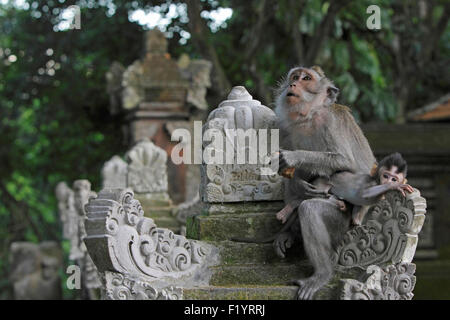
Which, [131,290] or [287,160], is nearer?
[131,290]

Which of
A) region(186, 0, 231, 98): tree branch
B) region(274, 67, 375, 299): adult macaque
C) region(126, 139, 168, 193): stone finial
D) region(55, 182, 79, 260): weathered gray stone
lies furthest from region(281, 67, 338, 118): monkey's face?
region(186, 0, 231, 98): tree branch

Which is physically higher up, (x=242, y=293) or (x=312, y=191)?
(x=312, y=191)

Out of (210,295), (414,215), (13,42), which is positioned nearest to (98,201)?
(210,295)

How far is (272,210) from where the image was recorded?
251 inches

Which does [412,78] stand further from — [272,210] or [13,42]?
[272,210]

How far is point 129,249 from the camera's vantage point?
18.4 feet

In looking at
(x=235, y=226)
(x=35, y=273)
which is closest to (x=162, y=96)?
(x=35, y=273)

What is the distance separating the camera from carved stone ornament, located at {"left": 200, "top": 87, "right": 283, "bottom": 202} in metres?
6.32

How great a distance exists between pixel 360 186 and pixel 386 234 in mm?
343

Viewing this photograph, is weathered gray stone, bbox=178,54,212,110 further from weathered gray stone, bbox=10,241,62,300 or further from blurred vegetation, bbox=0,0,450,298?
weathered gray stone, bbox=10,241,62,300

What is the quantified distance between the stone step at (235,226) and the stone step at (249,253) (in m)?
0.07

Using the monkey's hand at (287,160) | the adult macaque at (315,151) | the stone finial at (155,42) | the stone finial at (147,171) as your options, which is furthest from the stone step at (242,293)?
the stone finial at (155,42)

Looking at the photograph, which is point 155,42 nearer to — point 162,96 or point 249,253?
point 162,96

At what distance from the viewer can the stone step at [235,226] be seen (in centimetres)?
623
